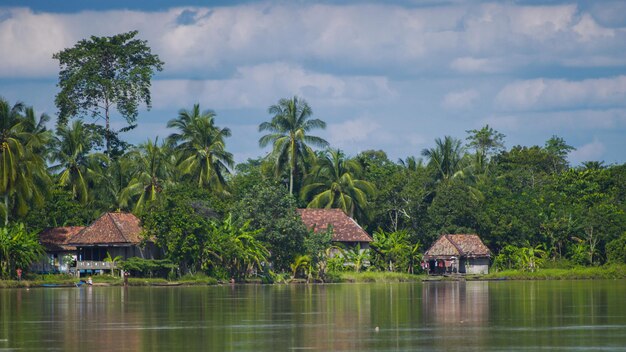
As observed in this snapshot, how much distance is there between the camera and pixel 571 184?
83.3 meters

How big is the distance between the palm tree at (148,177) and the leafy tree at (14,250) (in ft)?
32.4

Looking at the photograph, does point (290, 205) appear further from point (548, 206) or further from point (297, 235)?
point (548, 206)

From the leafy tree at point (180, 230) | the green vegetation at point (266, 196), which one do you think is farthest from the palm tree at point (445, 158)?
the leafy tree at point (180, 230)

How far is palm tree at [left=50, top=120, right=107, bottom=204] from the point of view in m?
72.2

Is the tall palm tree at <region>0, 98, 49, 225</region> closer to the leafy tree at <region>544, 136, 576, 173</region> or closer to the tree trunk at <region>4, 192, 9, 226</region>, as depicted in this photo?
the tree trunk at <region>4, 192, 9, 226</region>

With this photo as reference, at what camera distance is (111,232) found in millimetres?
64938

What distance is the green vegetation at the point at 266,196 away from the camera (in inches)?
2448

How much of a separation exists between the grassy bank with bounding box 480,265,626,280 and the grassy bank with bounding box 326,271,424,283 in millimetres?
6899

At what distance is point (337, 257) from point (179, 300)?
28.0 meters

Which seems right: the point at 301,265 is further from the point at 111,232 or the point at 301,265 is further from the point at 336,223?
the point at 111,232

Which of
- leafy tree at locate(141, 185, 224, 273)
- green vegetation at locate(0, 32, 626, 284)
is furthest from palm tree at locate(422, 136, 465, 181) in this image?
leafy tree at locate(141, 185, 224, 273)

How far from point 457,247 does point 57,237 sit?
2805 centimetres

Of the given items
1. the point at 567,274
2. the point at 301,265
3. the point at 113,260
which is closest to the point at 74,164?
the point at 113,260

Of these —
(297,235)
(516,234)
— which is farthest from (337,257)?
(516,234)
